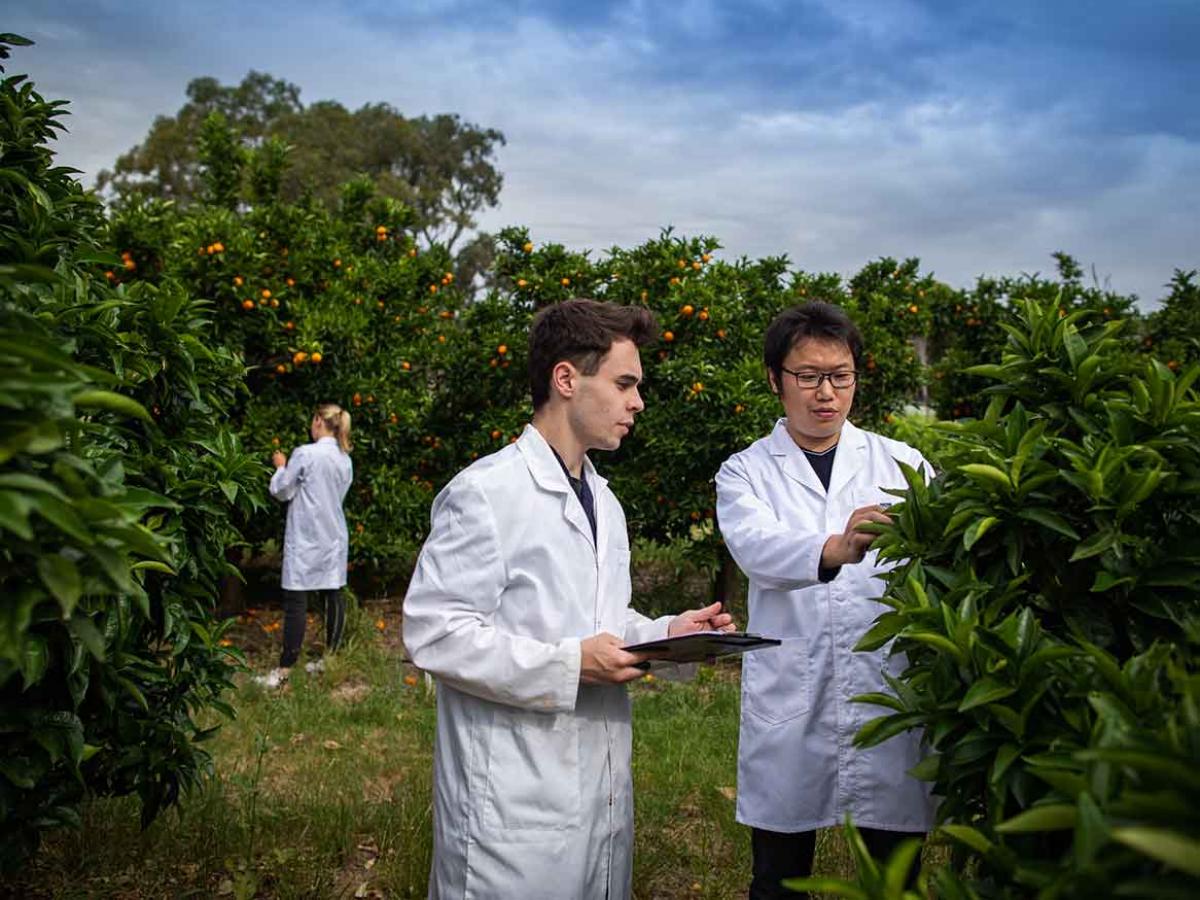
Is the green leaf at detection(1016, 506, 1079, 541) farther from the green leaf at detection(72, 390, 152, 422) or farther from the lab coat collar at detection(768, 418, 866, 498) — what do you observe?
the green leaf at detection(72, 390, 152, 422)

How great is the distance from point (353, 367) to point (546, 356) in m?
6.32

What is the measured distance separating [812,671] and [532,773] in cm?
97

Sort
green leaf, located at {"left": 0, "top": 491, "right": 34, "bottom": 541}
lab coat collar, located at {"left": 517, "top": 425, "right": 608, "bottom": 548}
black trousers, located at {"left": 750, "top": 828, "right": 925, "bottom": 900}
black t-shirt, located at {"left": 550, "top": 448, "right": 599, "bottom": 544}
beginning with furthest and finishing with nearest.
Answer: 1. black trousers, located at {"left": 750, "top": 828, "right": 925, "bottom": 900}
2. black t-shirt, located at {"left": 550, "top": 448, "right": 599, "bottom": 544}
3. lab coat collar, located at {"left": 517, "top": 425, "right": 608, "bottom": 548}
4. green leaf, located at {"left": 0, "top": 491, "right": 34, "bottom": 541}

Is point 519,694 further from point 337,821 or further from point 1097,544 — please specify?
point 337,821

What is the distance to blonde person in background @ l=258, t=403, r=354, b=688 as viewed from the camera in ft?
24.4

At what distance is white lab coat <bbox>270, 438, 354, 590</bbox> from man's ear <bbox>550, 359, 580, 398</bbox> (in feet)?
17.3

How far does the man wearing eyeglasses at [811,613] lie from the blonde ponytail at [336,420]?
16.3ft

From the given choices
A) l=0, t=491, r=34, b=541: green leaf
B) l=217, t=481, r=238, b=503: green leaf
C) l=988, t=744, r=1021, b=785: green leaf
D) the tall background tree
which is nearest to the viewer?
l=0, t=491, r=34, b=541: green leaf

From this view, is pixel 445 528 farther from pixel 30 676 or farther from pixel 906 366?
pixel 906 366

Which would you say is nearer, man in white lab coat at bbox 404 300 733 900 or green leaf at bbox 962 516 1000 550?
green leaf at bbox 962 516 1000 550

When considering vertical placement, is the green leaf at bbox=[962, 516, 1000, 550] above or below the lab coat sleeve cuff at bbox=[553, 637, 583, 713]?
above

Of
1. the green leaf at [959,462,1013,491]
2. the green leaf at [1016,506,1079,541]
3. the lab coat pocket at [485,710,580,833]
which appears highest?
the green leaf at [959,462,1013,491]

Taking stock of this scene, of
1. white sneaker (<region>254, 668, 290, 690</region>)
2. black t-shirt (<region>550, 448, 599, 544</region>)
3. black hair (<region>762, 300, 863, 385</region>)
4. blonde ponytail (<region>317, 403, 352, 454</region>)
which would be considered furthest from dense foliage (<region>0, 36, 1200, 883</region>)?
white sneaker (<region>254, 668, 290, 690</region>)

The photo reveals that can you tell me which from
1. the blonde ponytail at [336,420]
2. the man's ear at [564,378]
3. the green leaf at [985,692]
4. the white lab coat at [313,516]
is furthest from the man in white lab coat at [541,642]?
the blonde ponytail at [336,420]
